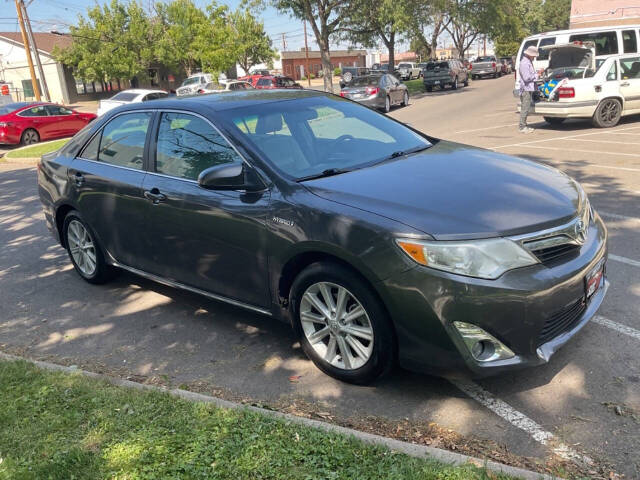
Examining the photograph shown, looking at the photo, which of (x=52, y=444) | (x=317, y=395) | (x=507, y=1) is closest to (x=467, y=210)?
(x=317, y=395)

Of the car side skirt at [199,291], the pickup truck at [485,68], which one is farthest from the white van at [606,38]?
the pickup truck at [485,68]

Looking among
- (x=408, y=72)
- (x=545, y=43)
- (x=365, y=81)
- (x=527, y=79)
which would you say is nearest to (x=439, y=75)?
(x=365, y=81)

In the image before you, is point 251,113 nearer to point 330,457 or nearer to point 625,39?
point 330,457

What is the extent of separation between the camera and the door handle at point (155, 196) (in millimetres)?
4371

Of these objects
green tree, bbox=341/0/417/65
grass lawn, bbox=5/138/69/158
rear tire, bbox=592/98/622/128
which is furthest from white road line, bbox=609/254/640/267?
green tree, bbox=341/0/417/65

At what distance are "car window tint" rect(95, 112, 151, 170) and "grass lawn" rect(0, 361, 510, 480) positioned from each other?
2053 millimetres

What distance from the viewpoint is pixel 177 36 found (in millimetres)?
48594

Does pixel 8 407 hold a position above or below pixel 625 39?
below

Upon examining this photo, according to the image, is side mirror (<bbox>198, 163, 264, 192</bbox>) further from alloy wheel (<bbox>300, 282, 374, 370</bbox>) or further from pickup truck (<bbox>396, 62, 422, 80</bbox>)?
pickup truck (<bbox>396, 62, 422, 80</bbox>)

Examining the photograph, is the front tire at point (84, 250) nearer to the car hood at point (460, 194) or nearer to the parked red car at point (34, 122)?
the car hood at point (460, 194)

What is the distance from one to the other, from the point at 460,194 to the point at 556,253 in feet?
2.04

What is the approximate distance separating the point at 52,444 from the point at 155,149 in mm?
A: 2368

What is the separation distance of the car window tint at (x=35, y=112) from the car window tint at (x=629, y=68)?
17.5 m

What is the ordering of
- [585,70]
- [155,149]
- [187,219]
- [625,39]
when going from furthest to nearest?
[625,39]
[585,70]
[155,149]
[187,219]
